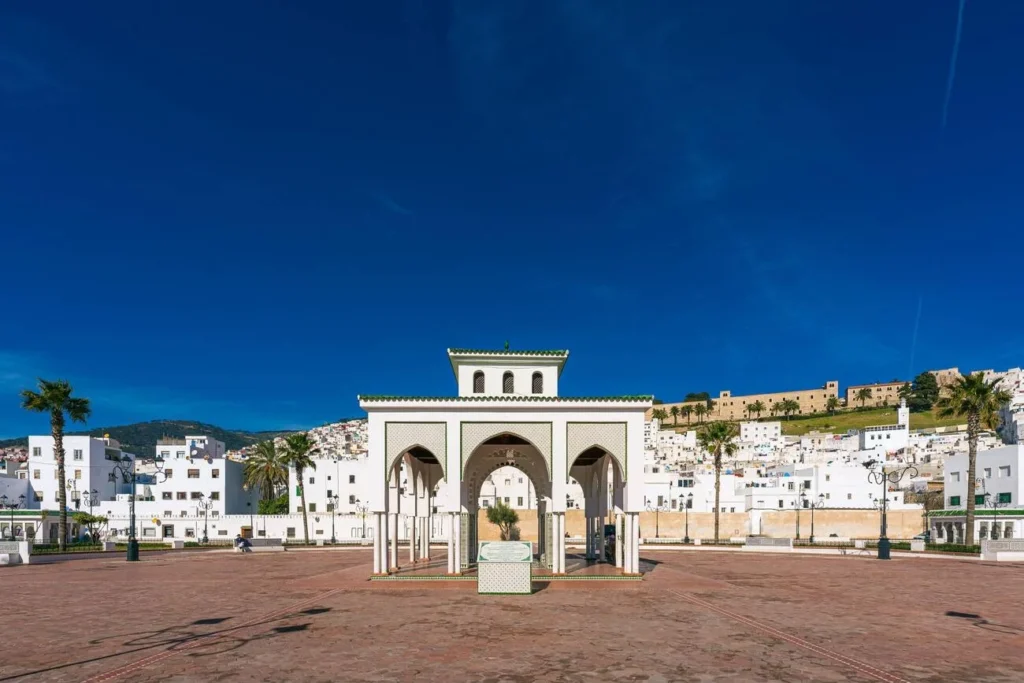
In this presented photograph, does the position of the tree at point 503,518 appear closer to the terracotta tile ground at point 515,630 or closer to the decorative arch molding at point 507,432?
the terracotta tile ground at point 515,630

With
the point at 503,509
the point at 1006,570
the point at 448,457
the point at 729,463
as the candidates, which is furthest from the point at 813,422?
the point at 448,457

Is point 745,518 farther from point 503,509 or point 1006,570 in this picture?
point 1006,570

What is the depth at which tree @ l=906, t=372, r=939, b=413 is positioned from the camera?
183 m

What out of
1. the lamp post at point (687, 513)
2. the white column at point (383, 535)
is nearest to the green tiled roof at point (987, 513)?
the lamp post at point (687, 513)

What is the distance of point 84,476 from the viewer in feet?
228

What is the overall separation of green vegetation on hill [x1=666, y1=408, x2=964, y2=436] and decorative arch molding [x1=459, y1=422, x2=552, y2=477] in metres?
158

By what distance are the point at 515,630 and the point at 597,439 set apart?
1049 centimetres

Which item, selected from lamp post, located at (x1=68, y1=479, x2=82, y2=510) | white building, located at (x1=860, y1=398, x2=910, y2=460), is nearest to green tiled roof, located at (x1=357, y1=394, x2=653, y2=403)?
lamp post, located at (x1=68, y1=479, x2=82, y2=510)

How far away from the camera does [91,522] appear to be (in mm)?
56938

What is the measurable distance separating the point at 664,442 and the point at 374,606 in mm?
143842

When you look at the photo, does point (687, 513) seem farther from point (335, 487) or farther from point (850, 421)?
point (850, 421)

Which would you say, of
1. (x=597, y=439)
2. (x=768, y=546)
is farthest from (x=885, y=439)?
(x=597, y=439)

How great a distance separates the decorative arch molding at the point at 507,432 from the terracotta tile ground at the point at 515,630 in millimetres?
4694

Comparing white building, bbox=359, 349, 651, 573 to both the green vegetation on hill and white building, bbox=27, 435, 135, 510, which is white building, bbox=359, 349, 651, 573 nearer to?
white building, bbox=27, 435, 135, 510
